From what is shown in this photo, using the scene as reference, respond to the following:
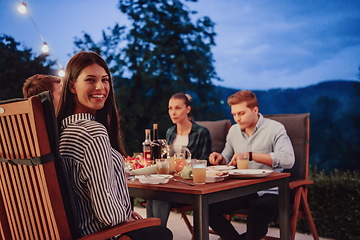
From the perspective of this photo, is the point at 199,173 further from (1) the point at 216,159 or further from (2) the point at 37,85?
(2) the point at 37,85

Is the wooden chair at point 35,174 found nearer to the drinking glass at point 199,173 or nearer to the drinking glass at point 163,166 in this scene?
the drinking glass at point 199,173

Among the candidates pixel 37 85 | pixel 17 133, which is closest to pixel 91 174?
pixel 17 133

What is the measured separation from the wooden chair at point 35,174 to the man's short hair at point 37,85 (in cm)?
104

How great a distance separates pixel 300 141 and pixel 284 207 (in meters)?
0.76

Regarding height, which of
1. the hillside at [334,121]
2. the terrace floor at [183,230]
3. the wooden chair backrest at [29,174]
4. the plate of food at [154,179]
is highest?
the wooden chair backrest at [29,174]

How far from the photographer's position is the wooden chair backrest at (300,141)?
118 inches

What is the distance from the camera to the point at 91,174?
142 centimetres

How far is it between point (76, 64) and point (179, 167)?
108 centimetres

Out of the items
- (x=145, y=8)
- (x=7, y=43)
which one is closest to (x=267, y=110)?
(x=145, y=8)

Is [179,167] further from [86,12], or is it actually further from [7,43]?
[86,12]

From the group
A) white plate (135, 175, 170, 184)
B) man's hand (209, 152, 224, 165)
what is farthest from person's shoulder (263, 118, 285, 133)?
white plate (135, 175, 170, 184)

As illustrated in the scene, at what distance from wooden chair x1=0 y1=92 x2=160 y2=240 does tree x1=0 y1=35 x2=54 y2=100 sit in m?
3.86

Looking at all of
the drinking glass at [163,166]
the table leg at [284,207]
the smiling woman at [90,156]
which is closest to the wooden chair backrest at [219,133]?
the table leg at [284,207]

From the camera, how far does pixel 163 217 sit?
108 inches
